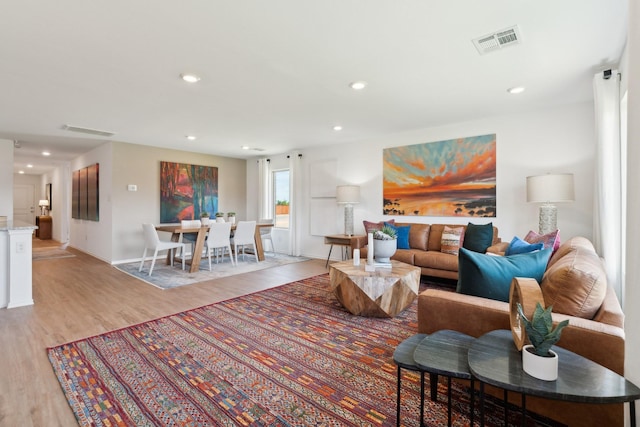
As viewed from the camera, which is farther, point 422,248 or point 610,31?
point 422,248

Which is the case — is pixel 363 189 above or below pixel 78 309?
above

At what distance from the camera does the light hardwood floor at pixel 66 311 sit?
1.73 m

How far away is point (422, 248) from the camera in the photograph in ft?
15.1

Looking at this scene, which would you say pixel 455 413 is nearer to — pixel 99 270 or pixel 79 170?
pixel 99 270

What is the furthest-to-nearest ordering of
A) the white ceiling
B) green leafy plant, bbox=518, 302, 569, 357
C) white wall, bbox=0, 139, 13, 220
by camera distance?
white wall, bbox=0, 139, 13, 220 → the white ceiling → green leafy plant, bbox=518, 302, 569, 357

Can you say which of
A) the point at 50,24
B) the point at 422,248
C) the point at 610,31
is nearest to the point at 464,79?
the point at 610,31

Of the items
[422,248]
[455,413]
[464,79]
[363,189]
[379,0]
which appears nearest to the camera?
[455,413]

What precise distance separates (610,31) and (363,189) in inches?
153

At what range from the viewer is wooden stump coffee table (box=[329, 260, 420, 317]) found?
9.50 ft

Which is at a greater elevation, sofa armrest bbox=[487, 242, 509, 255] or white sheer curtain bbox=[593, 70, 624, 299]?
white sheer curtain bbox=[593, 70, 624, 299]

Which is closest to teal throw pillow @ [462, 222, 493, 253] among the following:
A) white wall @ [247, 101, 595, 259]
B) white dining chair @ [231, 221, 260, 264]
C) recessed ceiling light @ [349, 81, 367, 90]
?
white wall @ [247, 101, 595, 259]

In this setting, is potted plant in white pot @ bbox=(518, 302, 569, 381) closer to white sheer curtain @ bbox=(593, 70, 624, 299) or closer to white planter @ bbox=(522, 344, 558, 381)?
white planter @ bbox=(522, 344, 558, 381)

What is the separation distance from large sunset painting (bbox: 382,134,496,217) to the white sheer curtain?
5.05 ft

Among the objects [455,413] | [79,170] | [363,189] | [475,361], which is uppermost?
[79,170]
